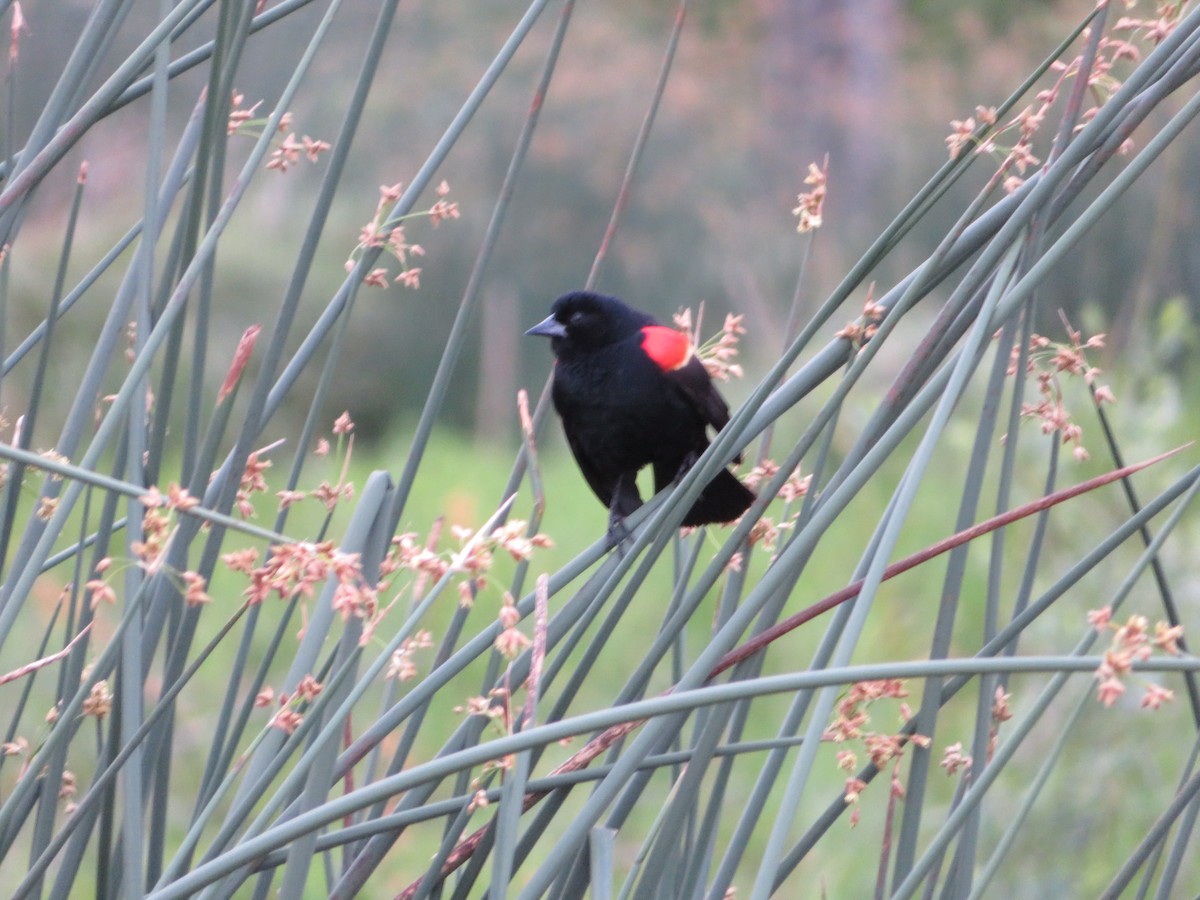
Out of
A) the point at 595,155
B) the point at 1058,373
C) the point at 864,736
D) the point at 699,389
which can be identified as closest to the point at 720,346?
the point at 1058,373

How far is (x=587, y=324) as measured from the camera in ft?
7.68

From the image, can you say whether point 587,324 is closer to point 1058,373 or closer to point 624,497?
point 624,497

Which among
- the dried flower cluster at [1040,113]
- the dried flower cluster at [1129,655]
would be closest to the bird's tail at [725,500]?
the dried flower cluster at [1040,113]

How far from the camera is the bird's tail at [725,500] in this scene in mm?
1936

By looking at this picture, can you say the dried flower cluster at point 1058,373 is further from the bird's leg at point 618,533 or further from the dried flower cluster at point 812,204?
the bird's leg at point 618,533

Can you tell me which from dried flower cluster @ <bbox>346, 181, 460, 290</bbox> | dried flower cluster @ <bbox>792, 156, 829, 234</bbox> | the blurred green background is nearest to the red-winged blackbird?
dried flower cluster @ <bbox>346, 181, 460, 290</bbox>

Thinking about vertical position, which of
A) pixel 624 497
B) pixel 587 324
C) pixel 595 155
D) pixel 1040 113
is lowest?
pixel 624 497

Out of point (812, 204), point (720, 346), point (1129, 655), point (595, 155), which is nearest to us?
point (1129, 655)

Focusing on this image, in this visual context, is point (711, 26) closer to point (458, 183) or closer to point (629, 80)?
point (629, 80)

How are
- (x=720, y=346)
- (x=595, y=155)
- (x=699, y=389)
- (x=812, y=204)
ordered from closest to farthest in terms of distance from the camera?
1. (x=812, y=204)
2. (x=720, y=346)
3. (x=699, y=389)
4. (x=595, y=155)

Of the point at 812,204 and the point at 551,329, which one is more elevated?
the point at 812,204

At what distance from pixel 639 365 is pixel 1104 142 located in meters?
1.21

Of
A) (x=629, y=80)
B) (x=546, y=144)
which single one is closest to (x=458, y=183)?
(x=546, y=144)

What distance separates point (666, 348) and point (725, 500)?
422 mm
